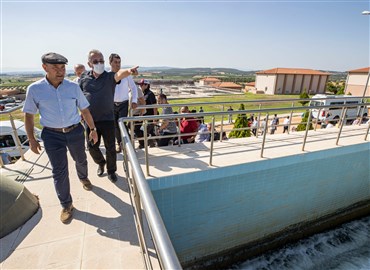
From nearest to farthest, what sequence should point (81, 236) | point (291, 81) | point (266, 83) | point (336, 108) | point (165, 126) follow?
point (81, 236), point (165, 126), point (336, 108), point (291, 81), point (266, 83)

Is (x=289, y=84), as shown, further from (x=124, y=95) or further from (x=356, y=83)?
(x=124, y=95)

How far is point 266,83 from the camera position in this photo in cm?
5788

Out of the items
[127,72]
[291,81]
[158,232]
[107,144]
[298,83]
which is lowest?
[298,83]

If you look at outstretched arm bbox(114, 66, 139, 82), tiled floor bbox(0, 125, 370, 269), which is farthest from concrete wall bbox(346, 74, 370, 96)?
outstretched arm bbox(114, 66, 139, 82)

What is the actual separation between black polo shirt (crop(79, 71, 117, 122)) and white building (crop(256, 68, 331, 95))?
58.0m

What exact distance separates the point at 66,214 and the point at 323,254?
584cm

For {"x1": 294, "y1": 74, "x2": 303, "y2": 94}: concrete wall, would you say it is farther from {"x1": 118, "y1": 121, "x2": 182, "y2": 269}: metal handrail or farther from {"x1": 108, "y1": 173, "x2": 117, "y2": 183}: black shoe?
{"x1": 118, "y1": 121, "x2": 182, "y2": 269}: metal handrail

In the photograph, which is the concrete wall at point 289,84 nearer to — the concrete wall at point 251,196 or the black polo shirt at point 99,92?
the concrete wall at point 251,196

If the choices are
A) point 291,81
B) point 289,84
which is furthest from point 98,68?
point 291,81

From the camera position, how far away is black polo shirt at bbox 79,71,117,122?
307 centimetres

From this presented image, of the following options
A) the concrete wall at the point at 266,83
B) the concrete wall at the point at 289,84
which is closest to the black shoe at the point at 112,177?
the concrete wall at the point at 266,83

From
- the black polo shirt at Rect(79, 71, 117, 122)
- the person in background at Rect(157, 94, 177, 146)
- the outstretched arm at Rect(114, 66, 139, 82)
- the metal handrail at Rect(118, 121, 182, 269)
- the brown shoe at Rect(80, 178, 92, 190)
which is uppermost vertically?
the outstretched arm at Rect(114, 66, 139, 82)

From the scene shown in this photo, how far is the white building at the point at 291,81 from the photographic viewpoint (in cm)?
5481

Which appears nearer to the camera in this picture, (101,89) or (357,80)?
(101,89)
